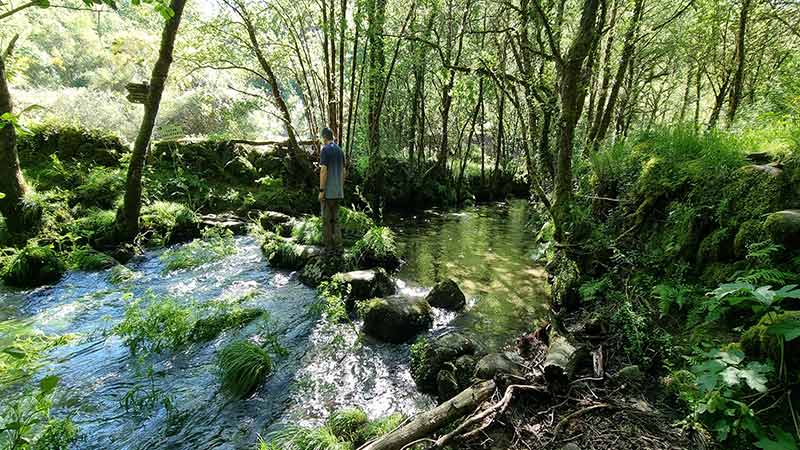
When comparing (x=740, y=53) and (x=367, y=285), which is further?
(x=740, y=53)

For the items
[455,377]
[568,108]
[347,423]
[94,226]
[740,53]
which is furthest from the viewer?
[740,53]

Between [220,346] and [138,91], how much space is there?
6.47 m

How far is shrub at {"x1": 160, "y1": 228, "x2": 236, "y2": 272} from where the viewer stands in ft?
27.7

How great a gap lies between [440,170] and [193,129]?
14.7 metres

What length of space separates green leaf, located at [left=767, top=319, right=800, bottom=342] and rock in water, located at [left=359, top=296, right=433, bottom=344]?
14.3ft

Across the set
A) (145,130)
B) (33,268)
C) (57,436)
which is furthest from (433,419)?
(145,130)

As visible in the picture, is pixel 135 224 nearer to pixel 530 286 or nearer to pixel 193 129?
pixel 530 286

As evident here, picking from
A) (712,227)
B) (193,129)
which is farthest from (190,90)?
(712,227)

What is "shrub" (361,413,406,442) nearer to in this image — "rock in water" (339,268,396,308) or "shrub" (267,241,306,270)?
"rock in water" (339,268,396,308)

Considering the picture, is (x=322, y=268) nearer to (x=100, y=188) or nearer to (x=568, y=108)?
(x=568, y=108)

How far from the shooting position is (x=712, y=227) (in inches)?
176

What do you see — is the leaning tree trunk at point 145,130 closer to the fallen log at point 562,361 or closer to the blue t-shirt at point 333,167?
the blue t-shirt at point 333,167

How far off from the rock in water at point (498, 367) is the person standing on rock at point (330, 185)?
5304mm

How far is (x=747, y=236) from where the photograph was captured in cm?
382
